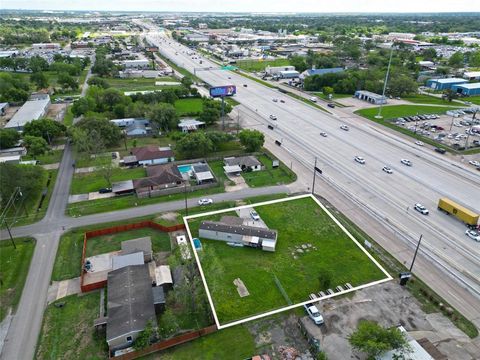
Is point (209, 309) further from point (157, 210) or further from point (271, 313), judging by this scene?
point (157, 210)

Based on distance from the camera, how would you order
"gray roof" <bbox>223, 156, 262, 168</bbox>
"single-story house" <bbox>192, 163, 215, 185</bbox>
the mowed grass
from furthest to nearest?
1. "gray roof" <bbox>223, 156, 262, 168</bbox>
2. "single-story house" <bbox>192, 163, 215, 185</bbox>
3. the mowed grass

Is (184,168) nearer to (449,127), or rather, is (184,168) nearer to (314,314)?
(314,314)

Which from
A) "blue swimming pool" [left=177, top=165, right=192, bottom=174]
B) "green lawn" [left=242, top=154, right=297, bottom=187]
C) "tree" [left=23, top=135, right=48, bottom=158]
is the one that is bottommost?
"green lawn" [left=242, top=154, right=297, bottom=187]

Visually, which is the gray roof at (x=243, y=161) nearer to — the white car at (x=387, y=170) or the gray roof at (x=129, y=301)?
the white car at (x=387, y=170)

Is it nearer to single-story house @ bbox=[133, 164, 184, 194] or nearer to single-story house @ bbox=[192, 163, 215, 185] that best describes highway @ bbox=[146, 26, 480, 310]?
single-story house @ bbox=[192, 163, 215, 185]

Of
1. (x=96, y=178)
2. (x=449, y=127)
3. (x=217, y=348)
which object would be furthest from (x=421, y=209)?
(x=96, y=178)

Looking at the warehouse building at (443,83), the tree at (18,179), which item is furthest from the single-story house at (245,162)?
the warehouse building at (443,83)

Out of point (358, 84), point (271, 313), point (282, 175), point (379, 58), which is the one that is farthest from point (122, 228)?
point (379, 58)

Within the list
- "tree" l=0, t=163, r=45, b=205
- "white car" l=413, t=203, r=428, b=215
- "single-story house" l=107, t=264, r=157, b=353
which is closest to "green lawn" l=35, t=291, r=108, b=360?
"single-story house" l=107, t=264, r=157, b=353
